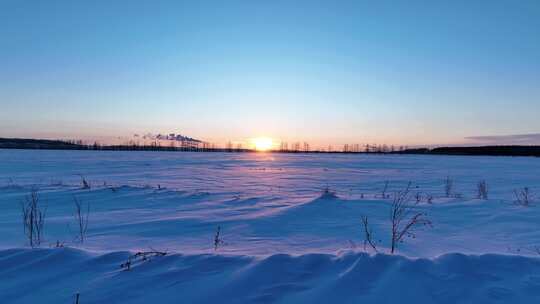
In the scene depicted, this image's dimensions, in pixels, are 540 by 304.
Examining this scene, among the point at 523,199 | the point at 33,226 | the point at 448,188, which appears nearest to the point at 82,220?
the point at 33,226

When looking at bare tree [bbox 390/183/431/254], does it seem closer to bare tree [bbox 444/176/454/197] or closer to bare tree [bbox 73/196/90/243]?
bare tree [bbox 444/176/454/197]

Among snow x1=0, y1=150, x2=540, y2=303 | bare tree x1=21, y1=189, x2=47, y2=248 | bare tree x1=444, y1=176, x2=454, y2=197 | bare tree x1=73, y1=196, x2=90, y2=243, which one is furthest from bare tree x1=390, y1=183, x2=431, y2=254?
bare tree x1=21, y1=189, x2=47, y2=248

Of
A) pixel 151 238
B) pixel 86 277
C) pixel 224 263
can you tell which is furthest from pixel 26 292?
pixel 151 238

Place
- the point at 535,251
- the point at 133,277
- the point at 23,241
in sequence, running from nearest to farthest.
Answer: the point at 133,277, the point at 535,251, the point at 23,241

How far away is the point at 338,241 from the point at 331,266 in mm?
1510

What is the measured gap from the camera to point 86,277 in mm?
2729

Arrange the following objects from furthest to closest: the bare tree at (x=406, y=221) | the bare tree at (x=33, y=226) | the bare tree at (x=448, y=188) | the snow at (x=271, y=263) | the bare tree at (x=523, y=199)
→ the bare tree at (x=448, y=188), the bare tree at (x=523, y=199), the bare tree at (x=406, y=221), the bare tree at (x=33, y=226), the snow at (x=271, y=263)

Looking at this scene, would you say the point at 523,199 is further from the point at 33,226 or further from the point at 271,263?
the point at 33,226

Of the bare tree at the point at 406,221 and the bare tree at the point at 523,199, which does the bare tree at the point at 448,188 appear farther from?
the bare tree at the point at 406,221

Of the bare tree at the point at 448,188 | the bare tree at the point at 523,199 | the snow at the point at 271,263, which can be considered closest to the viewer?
the snow at the point at 271,263

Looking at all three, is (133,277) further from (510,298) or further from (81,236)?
(510,298)

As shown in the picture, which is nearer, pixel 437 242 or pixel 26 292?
pixel 26 292

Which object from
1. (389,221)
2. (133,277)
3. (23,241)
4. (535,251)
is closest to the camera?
(133,277)

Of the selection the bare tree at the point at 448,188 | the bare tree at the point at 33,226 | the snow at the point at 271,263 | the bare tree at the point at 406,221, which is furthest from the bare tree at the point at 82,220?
the bare tree at the point at 448,188
